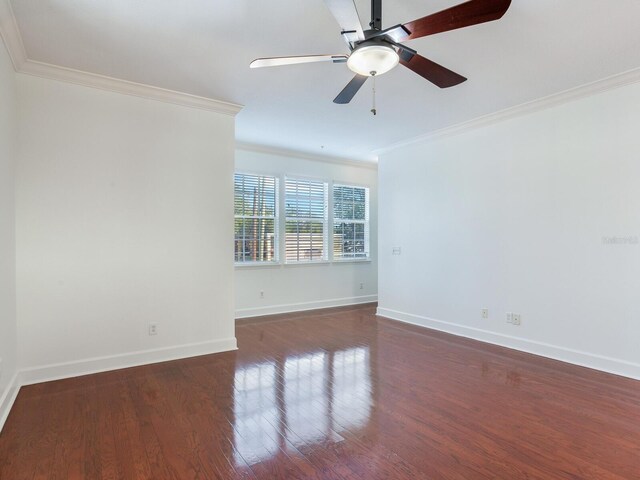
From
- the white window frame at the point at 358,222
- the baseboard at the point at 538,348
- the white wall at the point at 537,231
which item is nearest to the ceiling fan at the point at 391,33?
the white wall at the point at 537,231

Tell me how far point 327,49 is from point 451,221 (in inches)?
112

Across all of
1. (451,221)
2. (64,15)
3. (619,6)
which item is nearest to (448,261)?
(451,221)

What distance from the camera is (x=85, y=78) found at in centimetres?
315

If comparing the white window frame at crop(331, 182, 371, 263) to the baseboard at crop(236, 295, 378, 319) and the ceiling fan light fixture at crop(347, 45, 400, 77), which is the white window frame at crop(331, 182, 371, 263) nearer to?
the baseboard at crop(236, 295, 378, 319)

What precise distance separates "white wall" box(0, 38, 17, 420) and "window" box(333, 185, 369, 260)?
15.0ft

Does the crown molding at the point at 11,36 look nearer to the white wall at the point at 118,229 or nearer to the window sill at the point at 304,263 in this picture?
the white wall at the point at 118,229

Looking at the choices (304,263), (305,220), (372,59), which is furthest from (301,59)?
(304,263)

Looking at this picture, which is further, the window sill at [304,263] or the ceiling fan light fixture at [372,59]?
the window sill at [304,263]

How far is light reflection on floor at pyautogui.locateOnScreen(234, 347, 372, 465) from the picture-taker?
2.17 m

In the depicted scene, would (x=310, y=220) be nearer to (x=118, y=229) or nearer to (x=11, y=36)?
(x=118, y=229)

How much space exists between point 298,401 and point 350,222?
4403 millimetres

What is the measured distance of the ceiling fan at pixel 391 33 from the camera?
5.29ft

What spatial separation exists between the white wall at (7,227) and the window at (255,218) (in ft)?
9.67

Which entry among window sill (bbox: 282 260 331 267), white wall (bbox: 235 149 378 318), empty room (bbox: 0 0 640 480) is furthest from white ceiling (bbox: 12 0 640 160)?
window sill (bbox: 282 260 331 267)
